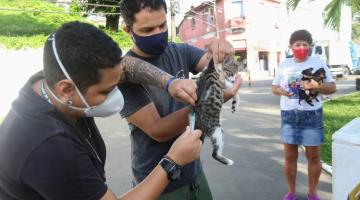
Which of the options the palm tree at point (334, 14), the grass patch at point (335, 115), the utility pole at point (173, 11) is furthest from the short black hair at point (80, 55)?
the utility pole at point (173, 11)

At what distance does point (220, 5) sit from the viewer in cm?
3550

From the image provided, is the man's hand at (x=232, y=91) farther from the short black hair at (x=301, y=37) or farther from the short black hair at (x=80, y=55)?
the short black hair at (x=301, y=37)

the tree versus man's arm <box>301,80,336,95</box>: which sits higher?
the tree

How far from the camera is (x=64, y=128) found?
1.46m

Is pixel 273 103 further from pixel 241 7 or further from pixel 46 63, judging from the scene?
pixel 241 7

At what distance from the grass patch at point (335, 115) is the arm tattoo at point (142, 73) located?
181 inches

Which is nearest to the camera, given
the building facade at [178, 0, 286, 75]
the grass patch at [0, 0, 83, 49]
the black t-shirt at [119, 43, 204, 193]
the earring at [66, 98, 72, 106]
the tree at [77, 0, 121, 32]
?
the earring at [66, 98, 72, 106]

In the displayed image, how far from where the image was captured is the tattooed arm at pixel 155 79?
185 cm

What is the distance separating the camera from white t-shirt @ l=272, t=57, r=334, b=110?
420cm

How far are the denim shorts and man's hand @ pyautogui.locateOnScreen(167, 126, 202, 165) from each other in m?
2.69

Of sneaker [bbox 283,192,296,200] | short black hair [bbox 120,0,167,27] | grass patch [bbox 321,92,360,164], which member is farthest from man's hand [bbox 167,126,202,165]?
grass patch [bbox 321,92,360,164]

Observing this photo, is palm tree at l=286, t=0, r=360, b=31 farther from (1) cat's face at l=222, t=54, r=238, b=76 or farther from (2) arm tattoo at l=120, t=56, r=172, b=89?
(2) arm tattoo at l=120, t=56, r=172, b=89

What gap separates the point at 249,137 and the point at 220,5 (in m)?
29.0

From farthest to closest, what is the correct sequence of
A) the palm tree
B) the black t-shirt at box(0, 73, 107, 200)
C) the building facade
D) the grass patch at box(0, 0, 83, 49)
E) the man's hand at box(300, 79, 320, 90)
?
the building facade < the grass patch at box(0, 0, 83, 49) < the palm tree < the man's hand at box(300, 79, 320, 90) < the black t-shirt at box(0, 73, 107, 200)
